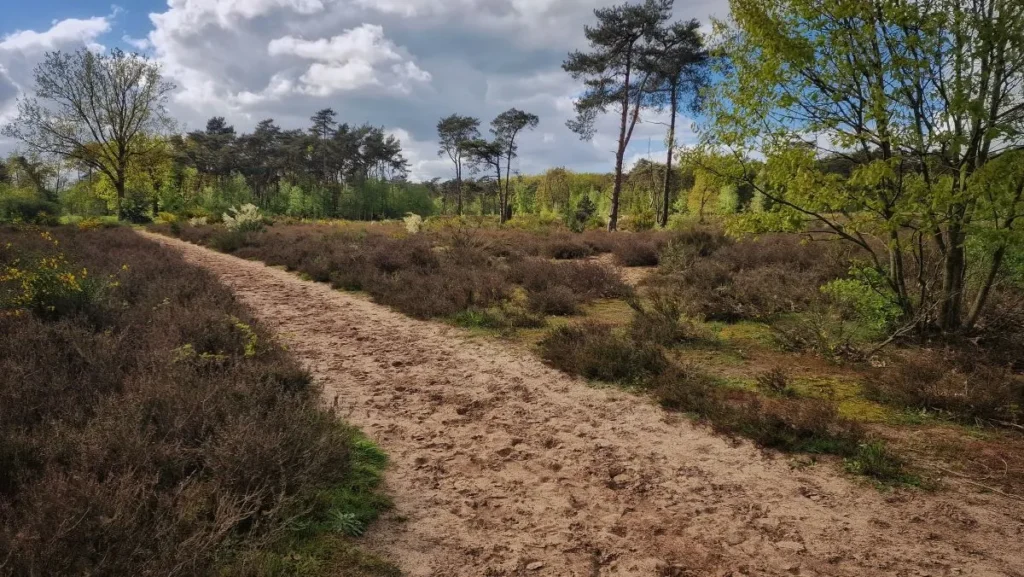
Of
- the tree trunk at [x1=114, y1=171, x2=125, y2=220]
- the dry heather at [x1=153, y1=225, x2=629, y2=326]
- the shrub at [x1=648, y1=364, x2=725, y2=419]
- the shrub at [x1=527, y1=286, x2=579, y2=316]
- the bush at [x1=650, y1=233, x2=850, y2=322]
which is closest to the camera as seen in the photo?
the shrub at [x1=648, y1=364, x2=725, y2=419]

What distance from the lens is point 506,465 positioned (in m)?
4.19

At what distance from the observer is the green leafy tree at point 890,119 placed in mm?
4988

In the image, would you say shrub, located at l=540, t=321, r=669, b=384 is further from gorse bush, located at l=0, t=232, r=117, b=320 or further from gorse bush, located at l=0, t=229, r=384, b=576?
gorse bush, located at l=0, t=232, r=117, b=320

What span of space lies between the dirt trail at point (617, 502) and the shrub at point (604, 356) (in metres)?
0.38

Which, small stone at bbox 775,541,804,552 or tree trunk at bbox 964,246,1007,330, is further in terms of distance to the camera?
tree trunk at bbox 964,246,1007,330

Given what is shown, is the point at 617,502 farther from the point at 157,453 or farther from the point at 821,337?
the point at 821,337

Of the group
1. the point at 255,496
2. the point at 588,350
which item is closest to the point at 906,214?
the point at 588,350

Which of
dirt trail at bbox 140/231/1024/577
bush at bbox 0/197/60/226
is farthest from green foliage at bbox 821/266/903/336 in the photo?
bush at bbox 0/197/60/226

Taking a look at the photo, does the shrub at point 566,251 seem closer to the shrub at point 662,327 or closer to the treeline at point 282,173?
the shrub at point 662,327

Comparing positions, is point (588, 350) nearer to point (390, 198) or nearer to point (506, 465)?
point (506, 465)

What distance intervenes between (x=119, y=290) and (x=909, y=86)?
37.7 feet

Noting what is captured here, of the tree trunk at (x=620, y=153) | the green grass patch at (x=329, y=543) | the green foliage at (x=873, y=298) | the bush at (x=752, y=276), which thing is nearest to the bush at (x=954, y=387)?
the green foliage at (x=873, y=298)

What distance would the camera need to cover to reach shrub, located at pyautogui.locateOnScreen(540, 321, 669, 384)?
6.05 meters

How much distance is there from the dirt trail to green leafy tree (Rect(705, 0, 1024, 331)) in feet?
10.5
